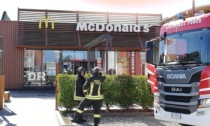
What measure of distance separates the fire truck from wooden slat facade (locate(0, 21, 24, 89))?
57.6 ft

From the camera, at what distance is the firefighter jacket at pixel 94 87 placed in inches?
382

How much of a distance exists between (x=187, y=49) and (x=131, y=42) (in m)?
17.9

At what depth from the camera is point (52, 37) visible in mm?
25078

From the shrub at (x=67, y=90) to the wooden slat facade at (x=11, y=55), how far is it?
13669 mm

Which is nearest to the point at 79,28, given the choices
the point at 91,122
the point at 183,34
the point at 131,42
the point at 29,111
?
the point at 131,42

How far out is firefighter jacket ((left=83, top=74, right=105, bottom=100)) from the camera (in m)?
9.71

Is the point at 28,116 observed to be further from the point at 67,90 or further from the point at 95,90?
the point at 95,90

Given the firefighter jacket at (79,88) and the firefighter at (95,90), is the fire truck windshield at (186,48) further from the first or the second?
the firefighter jacket at (79,88)

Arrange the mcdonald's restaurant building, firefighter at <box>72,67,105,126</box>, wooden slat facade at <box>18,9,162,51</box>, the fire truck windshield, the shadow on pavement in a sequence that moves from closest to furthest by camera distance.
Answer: the fire truck windshield, firefighter at <box>72,67,105,126</box>, the shadow on pavement, wooden slat facade at <box>18,9,162,51</box>, the mcdonald's restaurant building

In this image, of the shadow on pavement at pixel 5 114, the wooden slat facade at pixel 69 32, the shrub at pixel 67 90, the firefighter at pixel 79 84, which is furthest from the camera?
the wooden slat facade at pixel 69 32

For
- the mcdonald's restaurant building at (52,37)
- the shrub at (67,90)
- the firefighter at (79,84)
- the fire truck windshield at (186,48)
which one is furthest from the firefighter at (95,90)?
the mcdonald's restaurant building at (52,37)

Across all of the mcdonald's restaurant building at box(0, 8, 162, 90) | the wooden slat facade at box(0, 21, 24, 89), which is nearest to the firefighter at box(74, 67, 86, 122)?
the mcdonald's restaurant building at box(0, 8, 162, 90)

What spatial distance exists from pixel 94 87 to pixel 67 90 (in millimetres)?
2853

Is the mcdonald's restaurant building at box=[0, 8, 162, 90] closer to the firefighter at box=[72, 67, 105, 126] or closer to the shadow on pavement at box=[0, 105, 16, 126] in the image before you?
the shadow on pavement at box=[0, 105, 16, 126]
